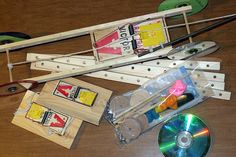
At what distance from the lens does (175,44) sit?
147 cm

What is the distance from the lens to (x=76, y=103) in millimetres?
1444

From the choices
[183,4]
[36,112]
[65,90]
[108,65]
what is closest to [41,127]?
[36,112]

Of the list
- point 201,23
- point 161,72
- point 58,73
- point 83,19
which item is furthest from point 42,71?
point 201,23

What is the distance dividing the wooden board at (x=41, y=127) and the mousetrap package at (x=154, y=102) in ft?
0.47

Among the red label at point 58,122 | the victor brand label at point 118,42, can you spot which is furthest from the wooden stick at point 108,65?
the red label at point 58,122

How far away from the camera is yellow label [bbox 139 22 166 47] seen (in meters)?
1.41

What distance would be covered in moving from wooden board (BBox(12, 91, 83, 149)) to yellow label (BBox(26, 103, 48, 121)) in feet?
0.06

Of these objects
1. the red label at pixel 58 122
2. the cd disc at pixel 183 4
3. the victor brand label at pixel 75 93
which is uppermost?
the cd disc at pixel 183 4

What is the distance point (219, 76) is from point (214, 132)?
0.19m

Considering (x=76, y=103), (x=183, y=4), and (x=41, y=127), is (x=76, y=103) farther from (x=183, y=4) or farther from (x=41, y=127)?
(x=183, y=4)

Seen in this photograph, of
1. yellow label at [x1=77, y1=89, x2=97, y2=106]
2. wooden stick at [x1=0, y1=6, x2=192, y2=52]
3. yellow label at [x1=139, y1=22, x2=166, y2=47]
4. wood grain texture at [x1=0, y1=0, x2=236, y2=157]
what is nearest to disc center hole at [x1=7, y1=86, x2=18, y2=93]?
wood grain texture at [x1=0, y1=0, x2=236, y2=157]

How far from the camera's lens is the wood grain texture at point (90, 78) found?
142 centimetres

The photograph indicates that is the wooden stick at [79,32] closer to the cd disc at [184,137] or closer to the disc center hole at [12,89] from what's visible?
the disc center hole at [12,89]

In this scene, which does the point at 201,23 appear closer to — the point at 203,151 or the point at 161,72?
the point at 161,72
